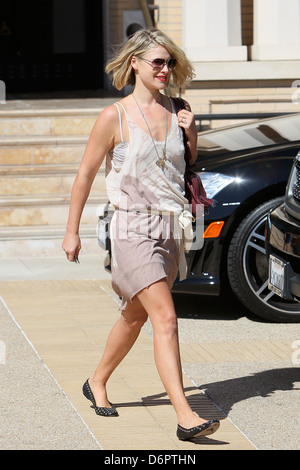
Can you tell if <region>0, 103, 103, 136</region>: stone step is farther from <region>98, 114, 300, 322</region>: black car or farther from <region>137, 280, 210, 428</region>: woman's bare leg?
<region>137, 280, 210, 428</region>: woman's bare leg

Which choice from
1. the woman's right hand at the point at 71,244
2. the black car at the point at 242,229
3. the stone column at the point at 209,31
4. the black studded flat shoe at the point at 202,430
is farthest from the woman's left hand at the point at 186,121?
the stone column at the point at 209,31

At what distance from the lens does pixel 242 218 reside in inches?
280

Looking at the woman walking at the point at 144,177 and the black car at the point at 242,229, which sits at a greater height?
the woman walking at the point at 144,177

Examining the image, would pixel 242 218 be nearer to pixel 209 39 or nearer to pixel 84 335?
pixel 84 335

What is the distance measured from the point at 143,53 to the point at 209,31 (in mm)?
7865

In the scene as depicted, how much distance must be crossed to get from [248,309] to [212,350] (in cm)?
89

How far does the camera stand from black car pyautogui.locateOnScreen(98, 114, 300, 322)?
704 centimetres

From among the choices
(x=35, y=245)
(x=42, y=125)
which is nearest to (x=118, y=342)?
(x=35, y=245)

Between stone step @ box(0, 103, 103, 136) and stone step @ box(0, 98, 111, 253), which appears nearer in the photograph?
stone step @ box(0, 98, 111, 253)

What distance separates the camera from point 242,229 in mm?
7055

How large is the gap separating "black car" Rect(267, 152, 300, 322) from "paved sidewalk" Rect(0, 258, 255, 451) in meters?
0.76

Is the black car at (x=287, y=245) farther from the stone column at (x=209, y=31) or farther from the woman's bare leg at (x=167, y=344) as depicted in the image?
the stone column at (x=209, y=31)

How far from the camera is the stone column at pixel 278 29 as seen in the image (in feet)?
41.2

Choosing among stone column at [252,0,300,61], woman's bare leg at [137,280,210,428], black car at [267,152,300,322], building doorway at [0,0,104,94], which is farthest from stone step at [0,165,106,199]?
building doorway at [0,0,104,94]
